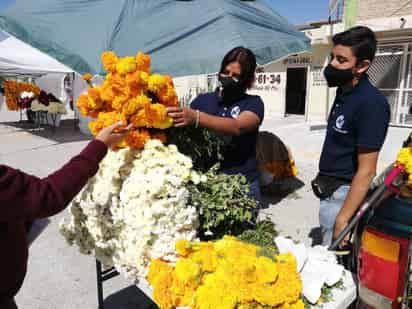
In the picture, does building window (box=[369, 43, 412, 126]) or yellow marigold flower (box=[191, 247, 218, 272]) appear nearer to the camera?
yellow marigold flower (box=[191, 247, 218, 272])

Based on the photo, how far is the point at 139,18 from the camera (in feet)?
13.4

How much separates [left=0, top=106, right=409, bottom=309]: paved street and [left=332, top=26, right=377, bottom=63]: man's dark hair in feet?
3.89

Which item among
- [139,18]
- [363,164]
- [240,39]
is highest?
[139,18]

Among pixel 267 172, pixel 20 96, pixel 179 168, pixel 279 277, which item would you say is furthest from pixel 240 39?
pixel 20 96

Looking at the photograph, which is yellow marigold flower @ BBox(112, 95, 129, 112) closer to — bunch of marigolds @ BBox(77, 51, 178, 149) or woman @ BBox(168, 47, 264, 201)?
bunch of marigolds @ BBox(77, 51, 178, 149)

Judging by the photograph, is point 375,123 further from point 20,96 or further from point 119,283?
point 20,96

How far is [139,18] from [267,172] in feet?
9.46

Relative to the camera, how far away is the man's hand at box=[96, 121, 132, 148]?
4.55ft

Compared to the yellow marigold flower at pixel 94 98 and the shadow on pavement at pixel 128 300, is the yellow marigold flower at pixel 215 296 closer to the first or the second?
the yellow marigold flower at pixel 94 98

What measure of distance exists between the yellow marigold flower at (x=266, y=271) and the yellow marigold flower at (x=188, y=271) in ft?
0.75

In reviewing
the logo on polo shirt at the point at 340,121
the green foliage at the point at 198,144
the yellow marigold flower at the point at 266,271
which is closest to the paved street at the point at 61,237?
the green foliage at the point at 198,144

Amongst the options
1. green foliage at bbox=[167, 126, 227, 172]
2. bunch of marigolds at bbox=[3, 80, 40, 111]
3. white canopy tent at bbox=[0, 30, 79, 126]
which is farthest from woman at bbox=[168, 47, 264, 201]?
bunch of marigolds at bbox=[3, 80, 40, 111]

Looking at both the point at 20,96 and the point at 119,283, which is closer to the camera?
the point at 119,283

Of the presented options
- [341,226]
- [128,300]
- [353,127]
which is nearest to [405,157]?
[353,127]
